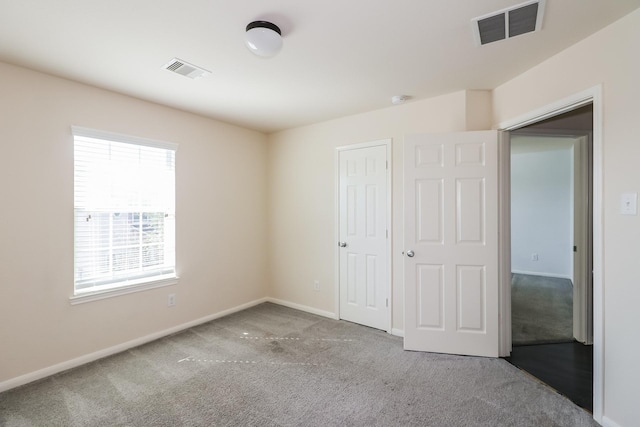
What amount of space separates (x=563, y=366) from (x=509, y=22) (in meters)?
2.81

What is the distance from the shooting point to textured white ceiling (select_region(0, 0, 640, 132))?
1.70 m

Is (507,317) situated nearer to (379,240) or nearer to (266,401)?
(379,240)

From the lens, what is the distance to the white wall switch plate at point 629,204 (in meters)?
1.72

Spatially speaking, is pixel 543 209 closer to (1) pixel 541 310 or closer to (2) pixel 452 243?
(1) pixel 541 310

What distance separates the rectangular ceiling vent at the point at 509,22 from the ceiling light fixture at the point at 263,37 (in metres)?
1.19

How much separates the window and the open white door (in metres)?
2.60

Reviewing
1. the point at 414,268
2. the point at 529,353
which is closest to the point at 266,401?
the point at 414,268

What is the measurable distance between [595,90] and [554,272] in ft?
17.8

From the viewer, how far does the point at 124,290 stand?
297cm

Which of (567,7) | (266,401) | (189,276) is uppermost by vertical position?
(567,7)

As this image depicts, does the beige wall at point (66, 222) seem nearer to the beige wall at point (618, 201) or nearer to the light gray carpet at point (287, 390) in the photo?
the light gray carpet at point (287, 390)

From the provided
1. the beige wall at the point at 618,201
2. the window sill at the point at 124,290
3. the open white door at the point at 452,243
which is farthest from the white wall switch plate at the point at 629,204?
the window sill at the point at 124,290

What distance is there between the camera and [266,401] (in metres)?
2.17

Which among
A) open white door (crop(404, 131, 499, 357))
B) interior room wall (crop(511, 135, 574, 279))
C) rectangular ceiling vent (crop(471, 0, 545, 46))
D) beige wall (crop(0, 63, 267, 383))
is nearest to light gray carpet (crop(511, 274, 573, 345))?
interior room wall (crop(511, 135, 574, 279))
